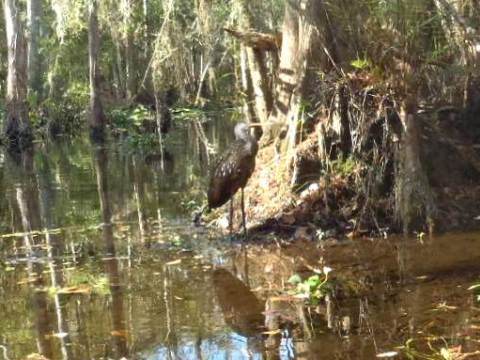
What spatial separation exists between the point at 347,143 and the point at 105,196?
542 centimetres

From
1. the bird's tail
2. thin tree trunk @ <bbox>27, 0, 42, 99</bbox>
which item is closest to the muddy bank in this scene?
the bird's tail

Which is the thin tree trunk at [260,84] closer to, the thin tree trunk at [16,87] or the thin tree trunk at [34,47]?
the thin tree trunk at [16,87]

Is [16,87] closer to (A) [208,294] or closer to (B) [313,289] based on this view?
(A) [208,294]

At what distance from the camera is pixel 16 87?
957 inches

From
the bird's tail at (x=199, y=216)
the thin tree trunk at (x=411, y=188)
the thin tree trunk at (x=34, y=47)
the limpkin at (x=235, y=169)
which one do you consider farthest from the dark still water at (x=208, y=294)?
the thin tree trunk at (x=34, y=47)

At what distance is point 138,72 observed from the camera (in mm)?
35250

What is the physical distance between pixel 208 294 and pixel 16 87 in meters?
19.4

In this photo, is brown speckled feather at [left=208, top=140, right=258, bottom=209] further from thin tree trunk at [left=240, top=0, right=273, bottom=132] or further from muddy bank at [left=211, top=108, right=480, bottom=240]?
thin tree trunk at [left=240, top=0, right=273, bottom=132]

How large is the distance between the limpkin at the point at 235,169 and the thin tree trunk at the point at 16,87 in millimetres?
16842

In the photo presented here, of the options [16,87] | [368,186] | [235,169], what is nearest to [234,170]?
[235,169]

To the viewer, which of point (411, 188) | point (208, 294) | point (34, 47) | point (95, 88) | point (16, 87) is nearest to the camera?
point (208, 294)

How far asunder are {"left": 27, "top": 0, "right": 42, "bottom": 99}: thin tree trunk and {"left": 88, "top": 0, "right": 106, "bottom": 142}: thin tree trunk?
5.96m

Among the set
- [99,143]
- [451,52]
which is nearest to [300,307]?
[451,52]

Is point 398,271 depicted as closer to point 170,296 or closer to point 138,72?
point 170,296
